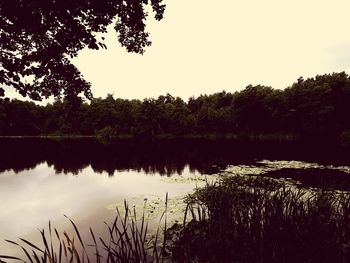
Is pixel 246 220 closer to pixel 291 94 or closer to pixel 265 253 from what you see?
pixel 265 253

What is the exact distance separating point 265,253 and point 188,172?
64.9ft

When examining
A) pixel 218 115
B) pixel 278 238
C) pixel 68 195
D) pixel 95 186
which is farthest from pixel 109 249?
pixel 218 115

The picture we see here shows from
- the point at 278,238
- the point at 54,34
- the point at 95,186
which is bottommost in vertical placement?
the point at 95,186

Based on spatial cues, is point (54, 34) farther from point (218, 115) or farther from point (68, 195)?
point (218, 115)

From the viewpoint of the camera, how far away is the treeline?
7144cm

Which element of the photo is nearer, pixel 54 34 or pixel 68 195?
pixel 54 34

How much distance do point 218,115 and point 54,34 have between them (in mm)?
83086

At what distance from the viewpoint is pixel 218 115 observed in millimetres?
88750

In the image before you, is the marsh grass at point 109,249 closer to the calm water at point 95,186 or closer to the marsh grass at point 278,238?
the marsh grass at point 278,238

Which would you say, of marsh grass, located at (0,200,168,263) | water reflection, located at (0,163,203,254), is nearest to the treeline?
water reflection, located at (0,163,203,254)

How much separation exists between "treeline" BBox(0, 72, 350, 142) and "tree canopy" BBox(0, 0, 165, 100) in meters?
54.3

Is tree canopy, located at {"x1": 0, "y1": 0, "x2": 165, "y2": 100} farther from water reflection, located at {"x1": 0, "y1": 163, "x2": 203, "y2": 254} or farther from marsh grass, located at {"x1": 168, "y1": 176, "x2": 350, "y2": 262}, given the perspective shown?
water reflection, located at {"x1": 0, "y1": 163, "x2": 203, "y2": 254}

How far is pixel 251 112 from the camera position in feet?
276

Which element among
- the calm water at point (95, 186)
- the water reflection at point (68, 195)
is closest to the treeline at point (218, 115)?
the calm water at point (95, 186)
